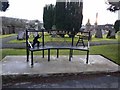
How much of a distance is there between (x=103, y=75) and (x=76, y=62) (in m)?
1.39

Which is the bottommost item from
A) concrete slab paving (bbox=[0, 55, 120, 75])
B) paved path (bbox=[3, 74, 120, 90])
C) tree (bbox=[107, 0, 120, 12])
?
paved path (bbox=[3, 74, 120, 90])

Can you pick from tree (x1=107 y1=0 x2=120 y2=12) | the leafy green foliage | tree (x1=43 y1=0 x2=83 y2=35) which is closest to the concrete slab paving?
tree (x1=107 y1=0 x2=120 y2=12)

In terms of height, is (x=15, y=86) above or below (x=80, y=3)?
below

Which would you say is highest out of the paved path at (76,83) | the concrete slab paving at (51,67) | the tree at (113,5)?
the tree at (113,5)

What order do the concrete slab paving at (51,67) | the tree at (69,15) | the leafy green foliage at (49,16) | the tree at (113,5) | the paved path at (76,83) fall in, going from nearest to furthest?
the paved path at (76,83), the concrete slab paving at (51,67), the tree at (113,5), the tree at (69,15), the leafy green foliage at (49,16)

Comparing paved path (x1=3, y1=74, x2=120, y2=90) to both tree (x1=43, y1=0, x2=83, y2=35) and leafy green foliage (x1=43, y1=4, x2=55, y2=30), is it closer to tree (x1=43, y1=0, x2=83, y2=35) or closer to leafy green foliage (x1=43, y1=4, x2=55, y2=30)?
tree (x1=43, y1=0, x2=83, y2=35)

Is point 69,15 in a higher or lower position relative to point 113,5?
higher

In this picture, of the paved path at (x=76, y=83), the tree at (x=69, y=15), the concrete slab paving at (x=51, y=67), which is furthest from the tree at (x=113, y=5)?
the tree at (x=69, y=15)

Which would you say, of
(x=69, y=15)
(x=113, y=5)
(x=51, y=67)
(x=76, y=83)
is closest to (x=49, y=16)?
(x=69, y=15)

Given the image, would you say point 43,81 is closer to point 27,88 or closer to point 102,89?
point 27,88

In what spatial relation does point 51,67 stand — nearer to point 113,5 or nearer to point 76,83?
point 76,83

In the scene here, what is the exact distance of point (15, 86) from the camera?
4.40 m

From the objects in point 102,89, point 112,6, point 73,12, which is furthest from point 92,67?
point 73,12

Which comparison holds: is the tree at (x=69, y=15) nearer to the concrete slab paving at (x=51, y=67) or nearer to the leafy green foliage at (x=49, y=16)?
the leafy green foliage at (x=49, y=16)
